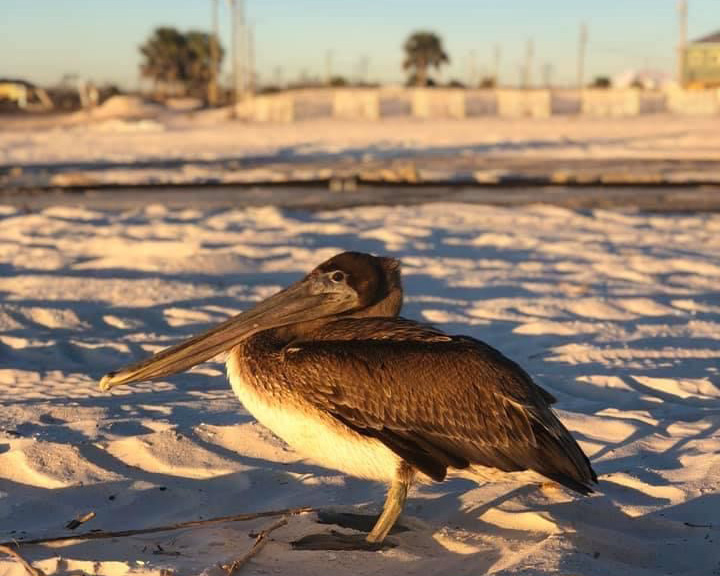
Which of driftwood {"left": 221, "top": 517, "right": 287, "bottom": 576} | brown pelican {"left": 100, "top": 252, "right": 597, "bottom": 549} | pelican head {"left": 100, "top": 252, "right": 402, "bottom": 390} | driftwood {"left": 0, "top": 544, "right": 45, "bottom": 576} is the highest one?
pelican head {"left": 100, "top": 252, "right": 402, "bottom": 390}

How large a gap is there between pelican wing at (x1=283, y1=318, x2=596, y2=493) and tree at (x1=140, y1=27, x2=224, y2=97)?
2930 inches

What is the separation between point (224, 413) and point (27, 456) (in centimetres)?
104

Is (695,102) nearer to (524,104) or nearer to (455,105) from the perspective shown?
(524,104)

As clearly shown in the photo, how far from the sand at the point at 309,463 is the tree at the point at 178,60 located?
67.7 meters

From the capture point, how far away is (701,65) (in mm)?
50719

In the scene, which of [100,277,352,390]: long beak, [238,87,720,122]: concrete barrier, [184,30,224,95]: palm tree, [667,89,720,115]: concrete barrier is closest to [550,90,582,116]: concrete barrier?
[238,87,720,122]: concrete barrier

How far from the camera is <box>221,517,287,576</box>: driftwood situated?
10.7 ft

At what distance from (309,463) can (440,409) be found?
107 centimetres

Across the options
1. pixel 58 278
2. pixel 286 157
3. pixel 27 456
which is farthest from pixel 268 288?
pixel 286 157

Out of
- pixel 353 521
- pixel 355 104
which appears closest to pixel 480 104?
pixel 355 104

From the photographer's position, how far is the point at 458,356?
3.54 m

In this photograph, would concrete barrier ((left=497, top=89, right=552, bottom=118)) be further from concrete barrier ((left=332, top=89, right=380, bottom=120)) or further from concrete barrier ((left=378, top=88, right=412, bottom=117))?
concrete barrier ((left=332, top=89, right=380, bottom=120))

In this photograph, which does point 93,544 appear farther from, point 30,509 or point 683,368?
Answer: point 683,368

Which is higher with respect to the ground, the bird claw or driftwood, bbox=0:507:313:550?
driftwood, bbox=0:507:313:550
